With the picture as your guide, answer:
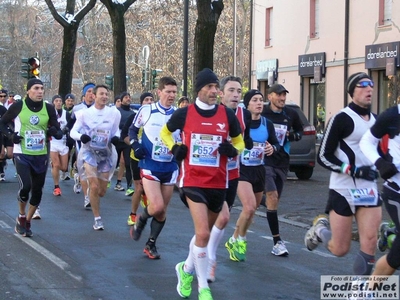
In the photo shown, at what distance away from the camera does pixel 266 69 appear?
40844 millimetres

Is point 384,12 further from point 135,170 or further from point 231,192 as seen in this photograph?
point 231,192

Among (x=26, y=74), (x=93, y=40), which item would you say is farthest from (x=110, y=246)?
(x=93, y=40)

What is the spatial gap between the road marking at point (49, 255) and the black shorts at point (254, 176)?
6.90 ft

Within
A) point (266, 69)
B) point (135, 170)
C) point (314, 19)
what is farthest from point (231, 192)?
point (266, 69)

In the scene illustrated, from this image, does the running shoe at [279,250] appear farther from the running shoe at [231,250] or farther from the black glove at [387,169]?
the black glove at [387,169]

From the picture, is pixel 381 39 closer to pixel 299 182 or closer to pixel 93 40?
pixel 299 182

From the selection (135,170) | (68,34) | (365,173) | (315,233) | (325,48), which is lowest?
(315,233)

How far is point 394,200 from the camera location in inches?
259

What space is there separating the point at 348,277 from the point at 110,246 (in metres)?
3.40

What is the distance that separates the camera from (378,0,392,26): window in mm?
30516

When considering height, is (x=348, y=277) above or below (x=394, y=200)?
below

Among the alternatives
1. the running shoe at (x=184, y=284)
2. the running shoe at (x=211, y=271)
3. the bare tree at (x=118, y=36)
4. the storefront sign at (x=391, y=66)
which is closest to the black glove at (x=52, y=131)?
the running shoe at (x=211, y=271)

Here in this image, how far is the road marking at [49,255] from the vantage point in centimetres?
865

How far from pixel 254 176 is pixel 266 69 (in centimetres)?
3157
